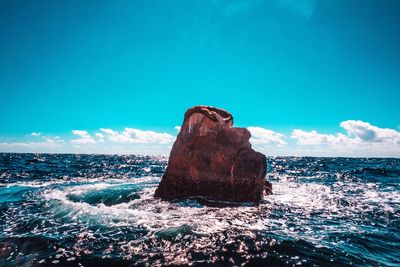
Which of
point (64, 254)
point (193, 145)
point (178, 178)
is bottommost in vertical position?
point (64, 254)

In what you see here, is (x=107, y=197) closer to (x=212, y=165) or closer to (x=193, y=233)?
(x=212, y=165)

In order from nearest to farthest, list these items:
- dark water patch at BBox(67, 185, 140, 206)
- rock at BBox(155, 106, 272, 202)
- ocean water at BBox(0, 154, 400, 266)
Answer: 1. ocean water at BBox(0, 154, 400, 266)
2. rock at BBox(155, 106, 272, 202)
3. dark water patch at BBox(67, 185, 140, 206)

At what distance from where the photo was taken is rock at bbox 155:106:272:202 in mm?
14094

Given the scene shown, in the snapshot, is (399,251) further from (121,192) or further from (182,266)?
(121,192)

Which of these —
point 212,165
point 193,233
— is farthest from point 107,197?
point 193,233

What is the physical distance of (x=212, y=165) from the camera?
14336mm

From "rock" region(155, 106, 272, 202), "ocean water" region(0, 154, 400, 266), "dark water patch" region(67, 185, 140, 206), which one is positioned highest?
"rock" region(155, 106, 272, 202)

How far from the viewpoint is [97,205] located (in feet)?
43.8

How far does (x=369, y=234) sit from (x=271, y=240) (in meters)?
3.52

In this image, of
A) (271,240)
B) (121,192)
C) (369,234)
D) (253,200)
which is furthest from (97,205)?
(369,234)

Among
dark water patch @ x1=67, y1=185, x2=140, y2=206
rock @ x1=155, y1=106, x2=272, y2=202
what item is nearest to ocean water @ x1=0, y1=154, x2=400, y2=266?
dark water patch @ x1=67, y1=185, x2=140, y2=206

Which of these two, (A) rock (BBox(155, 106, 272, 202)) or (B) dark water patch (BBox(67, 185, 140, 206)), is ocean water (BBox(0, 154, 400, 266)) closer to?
(B) dark water patch (BBox(67, 185, 140, 206))

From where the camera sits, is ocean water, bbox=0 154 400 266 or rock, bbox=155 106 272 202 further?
rock, bbox=155 106 272 202

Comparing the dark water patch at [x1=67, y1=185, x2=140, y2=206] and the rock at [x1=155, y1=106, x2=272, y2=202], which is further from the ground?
the rock at [x1=155, y1=106, x2=272, y2=202]
